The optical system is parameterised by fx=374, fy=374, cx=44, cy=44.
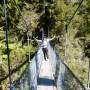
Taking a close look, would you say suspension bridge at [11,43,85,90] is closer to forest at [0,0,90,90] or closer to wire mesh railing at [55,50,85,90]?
wire mesh railing at [55,50,85,90]

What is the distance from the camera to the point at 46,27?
20.3 m

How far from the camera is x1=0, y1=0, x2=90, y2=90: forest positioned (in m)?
16.9

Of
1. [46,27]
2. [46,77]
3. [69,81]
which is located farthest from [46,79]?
[46,27]

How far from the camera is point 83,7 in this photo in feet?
70.5

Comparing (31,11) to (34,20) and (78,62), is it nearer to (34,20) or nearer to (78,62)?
(34,20)

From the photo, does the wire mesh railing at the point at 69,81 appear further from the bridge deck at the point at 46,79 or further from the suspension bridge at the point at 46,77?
the bridge deck at the point at 46,79

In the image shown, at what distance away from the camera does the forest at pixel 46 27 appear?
16.9 metres

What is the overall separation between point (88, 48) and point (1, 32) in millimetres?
5626

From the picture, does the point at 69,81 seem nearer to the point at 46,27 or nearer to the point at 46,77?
the point at 46,77

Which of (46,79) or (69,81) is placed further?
(46,79)

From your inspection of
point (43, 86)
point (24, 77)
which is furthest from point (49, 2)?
point (24, 77)

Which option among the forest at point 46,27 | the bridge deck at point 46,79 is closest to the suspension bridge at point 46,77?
the bridge deck at point 46,79

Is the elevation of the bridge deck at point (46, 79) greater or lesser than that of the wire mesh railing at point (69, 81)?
lesser

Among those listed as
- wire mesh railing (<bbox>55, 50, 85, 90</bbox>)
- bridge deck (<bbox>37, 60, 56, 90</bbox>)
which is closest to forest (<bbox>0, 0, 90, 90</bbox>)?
bridge deck (<bbox>37, 60, 56, 90</bbox>)
